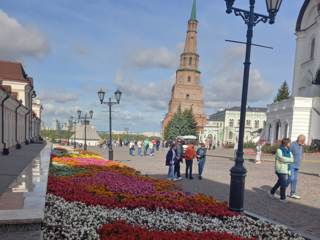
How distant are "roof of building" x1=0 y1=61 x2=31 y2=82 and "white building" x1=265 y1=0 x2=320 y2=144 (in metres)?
31.9

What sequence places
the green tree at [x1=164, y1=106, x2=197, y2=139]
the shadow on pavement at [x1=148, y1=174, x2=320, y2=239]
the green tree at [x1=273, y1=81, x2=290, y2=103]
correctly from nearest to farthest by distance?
the shadow on pavement at [x1=148, y1=174, x2=320, y2=239] → the green tree at [x1=273, y1=81, x2=290, y2=103] → the green tree at [x1=164, y1=106, x2=197, y2=139]

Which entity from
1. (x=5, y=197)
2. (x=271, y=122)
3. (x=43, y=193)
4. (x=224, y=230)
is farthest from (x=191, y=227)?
(x=271, y=122)

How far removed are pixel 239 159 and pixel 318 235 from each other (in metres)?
2.06

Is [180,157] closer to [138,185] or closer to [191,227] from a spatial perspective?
[138,185]

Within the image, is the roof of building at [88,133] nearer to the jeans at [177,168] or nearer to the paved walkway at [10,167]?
the paved walkway at [10,167]

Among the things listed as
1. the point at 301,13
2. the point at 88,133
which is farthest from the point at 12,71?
the point at 301,13

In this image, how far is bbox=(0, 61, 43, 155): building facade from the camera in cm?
2312

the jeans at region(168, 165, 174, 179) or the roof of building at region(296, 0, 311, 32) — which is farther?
the roof of building at region(296, 0, 311, 32)

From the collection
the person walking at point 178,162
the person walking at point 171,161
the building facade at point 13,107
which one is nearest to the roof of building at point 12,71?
the building facade at point 13,107

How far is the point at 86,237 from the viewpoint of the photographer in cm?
416

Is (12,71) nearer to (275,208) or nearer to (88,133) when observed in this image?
(88,133)

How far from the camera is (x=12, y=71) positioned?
41438 mm

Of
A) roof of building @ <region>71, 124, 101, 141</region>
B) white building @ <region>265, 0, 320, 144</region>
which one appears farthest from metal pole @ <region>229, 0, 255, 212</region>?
roof of building @ <region>71, 124, 101, 141</region>

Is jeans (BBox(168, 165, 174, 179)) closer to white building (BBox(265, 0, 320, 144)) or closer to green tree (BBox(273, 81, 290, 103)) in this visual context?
white building (BBox(265, 0, 320, 144))
